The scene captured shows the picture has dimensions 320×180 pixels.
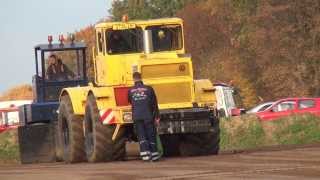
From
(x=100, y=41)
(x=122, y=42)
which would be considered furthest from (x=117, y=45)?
Result: (x=100, y=41)

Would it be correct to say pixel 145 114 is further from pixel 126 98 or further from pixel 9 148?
pixel 9 148

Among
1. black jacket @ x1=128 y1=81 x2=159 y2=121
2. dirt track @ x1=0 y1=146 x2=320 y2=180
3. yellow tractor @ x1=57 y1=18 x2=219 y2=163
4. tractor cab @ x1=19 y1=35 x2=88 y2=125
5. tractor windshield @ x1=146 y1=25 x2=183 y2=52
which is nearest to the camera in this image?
dirt track @ x1=0 y1=146 x2=320 y2=180

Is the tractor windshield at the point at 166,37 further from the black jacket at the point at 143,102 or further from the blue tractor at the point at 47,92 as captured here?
the blue tractor at the point at 47,92

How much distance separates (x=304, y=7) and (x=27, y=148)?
3537 cm

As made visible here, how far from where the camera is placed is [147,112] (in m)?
18.6

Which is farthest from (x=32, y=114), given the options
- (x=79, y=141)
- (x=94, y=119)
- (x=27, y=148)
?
(x=94, y=119)

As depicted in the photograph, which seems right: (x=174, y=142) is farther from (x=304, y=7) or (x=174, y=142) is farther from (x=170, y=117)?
(x=304, y=7)

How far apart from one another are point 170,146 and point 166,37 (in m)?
2.79

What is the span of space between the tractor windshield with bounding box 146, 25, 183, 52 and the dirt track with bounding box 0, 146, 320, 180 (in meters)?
3.32

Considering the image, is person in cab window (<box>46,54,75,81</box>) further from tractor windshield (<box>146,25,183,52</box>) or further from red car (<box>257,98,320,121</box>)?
red car (<box>257,98,320,121</box>)

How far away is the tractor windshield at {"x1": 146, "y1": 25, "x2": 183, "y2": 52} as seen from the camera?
20.9 m

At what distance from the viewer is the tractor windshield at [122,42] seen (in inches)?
813

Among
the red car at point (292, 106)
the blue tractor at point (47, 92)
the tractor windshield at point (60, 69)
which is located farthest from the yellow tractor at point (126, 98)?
the red car at point (292, 106)

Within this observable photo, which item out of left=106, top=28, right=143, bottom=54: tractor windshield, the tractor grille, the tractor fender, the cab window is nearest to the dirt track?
the tractor grille
